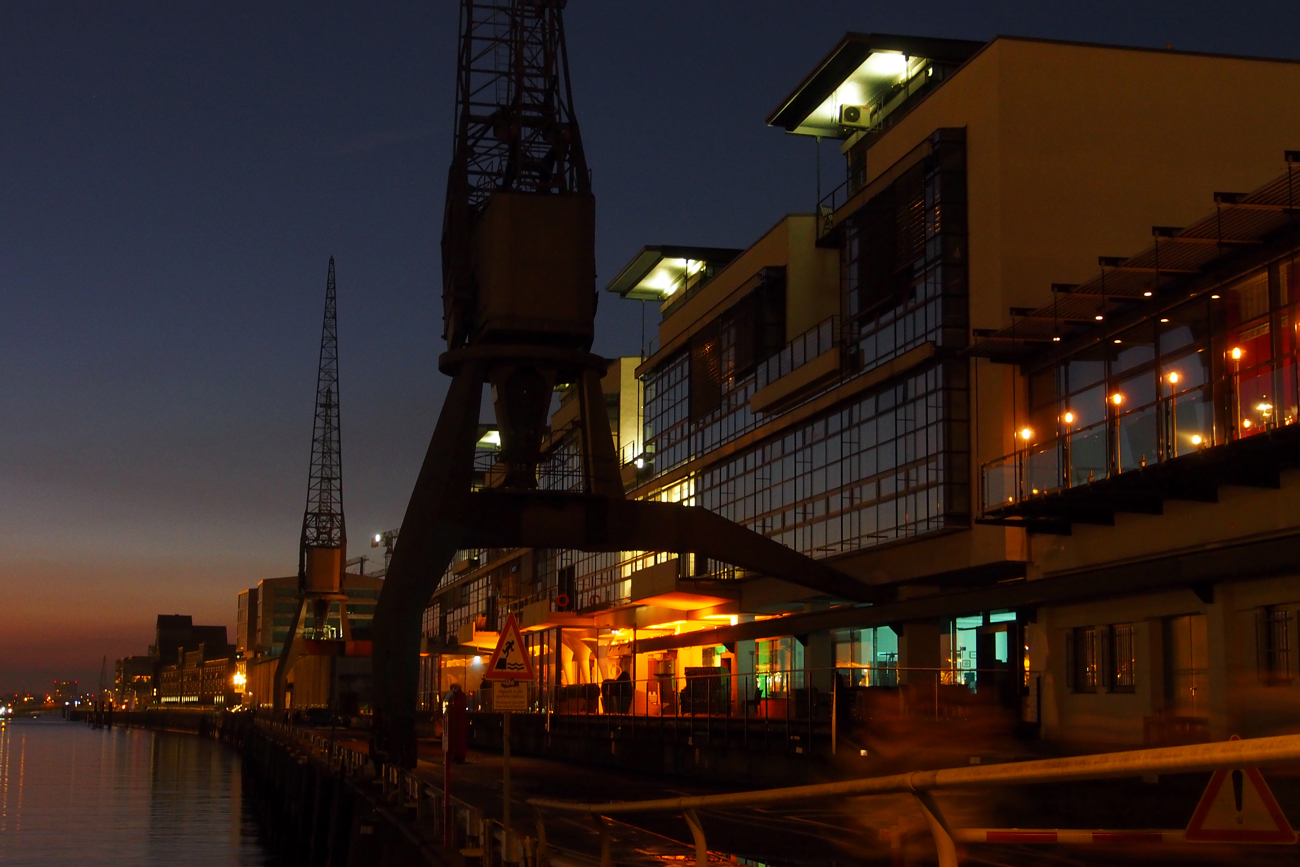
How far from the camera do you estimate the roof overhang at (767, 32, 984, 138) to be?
129 ft

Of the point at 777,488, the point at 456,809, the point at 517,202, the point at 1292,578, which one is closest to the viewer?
the point at 456,809

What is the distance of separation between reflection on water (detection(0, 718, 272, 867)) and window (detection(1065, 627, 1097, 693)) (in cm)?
2396

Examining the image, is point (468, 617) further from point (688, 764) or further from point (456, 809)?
point (456, 809)

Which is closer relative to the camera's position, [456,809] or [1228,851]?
[1228,851]

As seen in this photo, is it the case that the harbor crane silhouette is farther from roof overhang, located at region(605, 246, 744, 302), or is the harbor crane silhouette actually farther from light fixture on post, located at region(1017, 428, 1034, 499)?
roof overhang, located at region(605, 246, 744, 302)

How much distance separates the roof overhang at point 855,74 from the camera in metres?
39.2

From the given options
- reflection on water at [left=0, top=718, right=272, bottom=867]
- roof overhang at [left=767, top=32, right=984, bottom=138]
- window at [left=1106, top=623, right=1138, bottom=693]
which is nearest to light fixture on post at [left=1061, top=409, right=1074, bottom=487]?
window at [left=1106, top=623, right=1138, bottom=693]

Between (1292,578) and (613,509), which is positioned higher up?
(613,509)

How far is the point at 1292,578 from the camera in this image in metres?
21.6

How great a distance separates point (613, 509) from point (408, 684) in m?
6.63

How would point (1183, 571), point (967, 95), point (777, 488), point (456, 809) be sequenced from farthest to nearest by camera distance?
point (777, 488) < point (967, 95) < point (1183, 571) < point (456, 809)

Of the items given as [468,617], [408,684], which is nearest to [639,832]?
[408,684]

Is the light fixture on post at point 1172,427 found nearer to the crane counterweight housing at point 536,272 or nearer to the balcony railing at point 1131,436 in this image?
the balcony railing at point 1131,436

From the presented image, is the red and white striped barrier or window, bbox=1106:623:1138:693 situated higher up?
window, bbox=1106:623:1138:693
